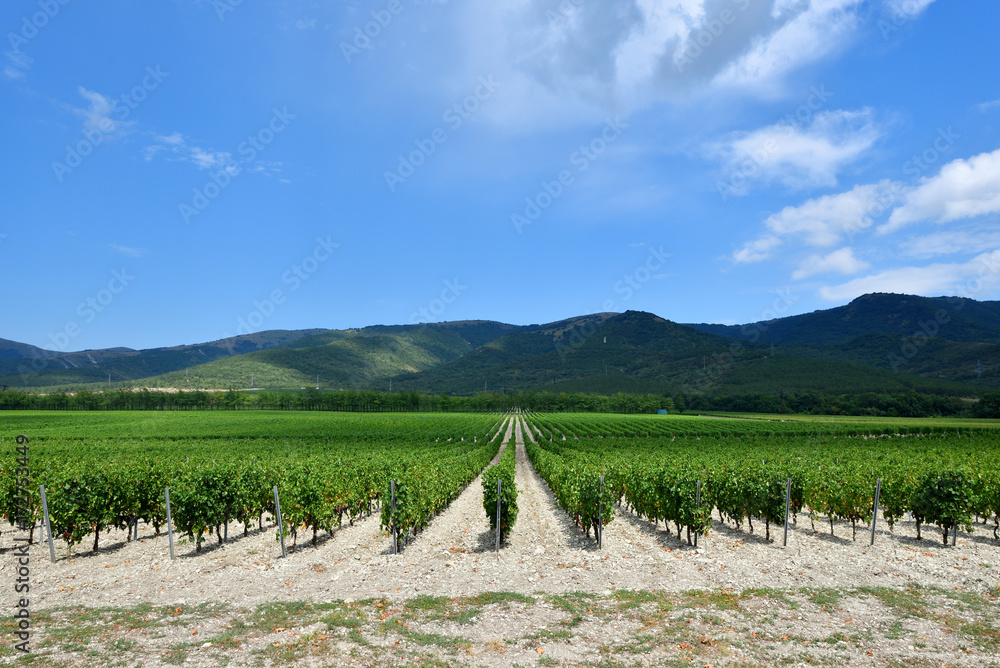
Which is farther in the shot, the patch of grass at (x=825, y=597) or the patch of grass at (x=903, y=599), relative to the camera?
the patch of grass at (x=825, y=597)

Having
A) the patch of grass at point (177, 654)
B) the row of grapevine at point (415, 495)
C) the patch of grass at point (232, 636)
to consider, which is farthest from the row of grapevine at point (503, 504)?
the patch of grass at point (177, 654)

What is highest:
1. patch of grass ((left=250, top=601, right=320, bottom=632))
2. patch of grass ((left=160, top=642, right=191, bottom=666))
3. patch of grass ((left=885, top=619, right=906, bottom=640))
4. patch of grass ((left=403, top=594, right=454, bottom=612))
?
patch of grass ((left=160, top=642, right=191, bottom=666))

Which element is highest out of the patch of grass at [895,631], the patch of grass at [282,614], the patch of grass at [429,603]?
the patch of grass at [895,631]

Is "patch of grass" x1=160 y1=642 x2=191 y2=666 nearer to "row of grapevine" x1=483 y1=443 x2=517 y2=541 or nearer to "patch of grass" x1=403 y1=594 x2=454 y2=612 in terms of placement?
"patch of grass" x1=403 y1=594 x2=454 y2=612

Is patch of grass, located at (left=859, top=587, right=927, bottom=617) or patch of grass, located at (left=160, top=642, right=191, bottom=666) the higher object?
patch of grass, located at (left=160, top=642, right=191, bottom=666)

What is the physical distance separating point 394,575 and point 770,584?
32.9 feet

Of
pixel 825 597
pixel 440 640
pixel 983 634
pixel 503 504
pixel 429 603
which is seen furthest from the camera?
pixel 503 504

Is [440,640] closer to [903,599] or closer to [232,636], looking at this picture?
[232,636]

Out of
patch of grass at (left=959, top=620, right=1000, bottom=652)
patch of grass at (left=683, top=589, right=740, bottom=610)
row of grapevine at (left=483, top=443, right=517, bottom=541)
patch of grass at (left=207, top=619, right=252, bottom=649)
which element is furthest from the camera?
row of grapevine at (left=483, top=443, right=517, bottom=541)

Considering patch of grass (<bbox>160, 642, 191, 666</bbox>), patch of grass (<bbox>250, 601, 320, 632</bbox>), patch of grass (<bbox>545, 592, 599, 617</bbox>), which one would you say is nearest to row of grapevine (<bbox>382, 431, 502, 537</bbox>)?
patch of grass (<bbox>250, 601, 320, 632</bbox>)

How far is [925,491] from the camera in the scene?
15773 millimetres

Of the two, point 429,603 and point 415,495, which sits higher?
point 415,495

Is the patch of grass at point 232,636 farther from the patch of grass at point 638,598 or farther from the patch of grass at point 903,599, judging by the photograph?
the patch of grass at point 903,599

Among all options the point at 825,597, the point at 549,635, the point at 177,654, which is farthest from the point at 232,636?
the point at 825,597
